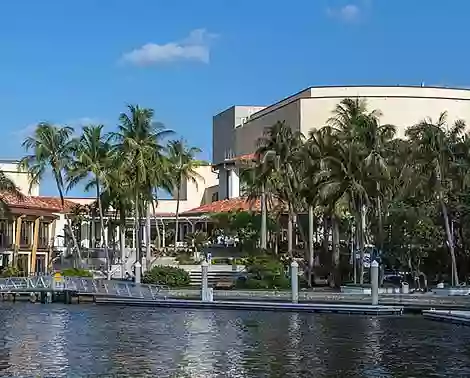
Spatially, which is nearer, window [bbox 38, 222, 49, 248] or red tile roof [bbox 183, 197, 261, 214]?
red tile roof [bbox 183, 197, 261, 214]

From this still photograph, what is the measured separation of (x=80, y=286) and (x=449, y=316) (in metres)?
22.3

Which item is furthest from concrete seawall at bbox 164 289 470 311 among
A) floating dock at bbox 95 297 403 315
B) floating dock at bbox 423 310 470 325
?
floating dock at bbox 423 310 470 325

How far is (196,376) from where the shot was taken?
19.1 metres

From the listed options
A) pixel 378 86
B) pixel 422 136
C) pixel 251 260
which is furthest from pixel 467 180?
pixel 378 86

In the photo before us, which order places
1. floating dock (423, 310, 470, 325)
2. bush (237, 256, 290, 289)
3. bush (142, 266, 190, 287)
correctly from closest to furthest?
floating dock (423, 310, 470, 325) < bush (237, 256, 290, 289) < bush (142, 266, 190, 287)

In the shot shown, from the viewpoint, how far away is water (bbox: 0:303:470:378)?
2020cm

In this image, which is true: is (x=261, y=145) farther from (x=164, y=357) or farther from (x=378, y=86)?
(x=164, y=357)

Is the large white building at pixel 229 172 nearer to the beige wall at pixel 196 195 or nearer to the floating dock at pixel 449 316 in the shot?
the beige wall at pixel 196 195

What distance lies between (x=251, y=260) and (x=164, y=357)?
33701 mm

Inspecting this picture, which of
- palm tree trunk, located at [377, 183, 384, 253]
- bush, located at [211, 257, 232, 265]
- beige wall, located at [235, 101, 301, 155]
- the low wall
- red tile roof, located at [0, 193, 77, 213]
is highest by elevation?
beige wall, located at [235, 101, 301, 155]

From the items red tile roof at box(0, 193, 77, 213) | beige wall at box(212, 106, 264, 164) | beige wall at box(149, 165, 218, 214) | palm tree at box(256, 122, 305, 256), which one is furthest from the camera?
beige wall at box(212, 106, 264, 164)

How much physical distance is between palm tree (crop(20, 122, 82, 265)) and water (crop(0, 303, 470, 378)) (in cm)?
2509

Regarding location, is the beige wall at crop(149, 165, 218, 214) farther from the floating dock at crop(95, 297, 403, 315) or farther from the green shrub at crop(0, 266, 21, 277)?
the floating dock at crop(95, 297, 403, 315)

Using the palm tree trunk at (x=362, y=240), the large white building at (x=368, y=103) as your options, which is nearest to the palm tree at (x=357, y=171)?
the palm tree trunk at (x=362, y=240)
